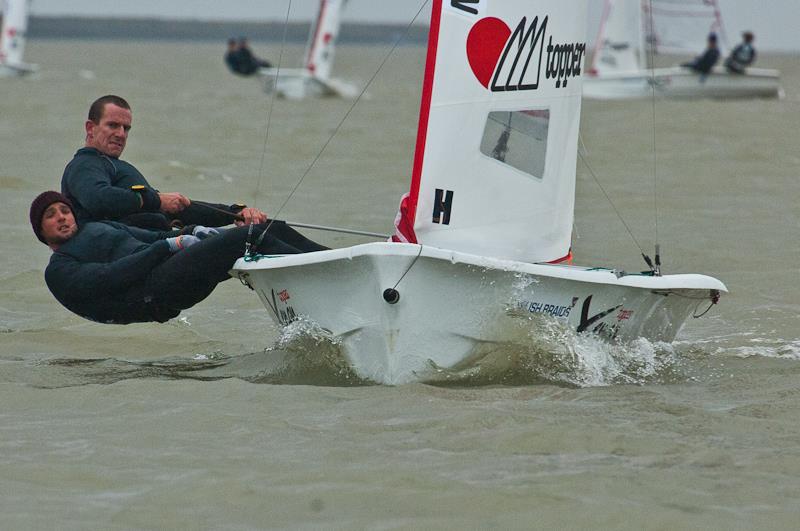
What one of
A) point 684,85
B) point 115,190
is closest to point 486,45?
point 115,190

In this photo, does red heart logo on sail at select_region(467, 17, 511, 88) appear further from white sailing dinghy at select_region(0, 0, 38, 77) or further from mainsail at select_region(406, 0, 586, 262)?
white sailing dinghy at select_region(0, 0, 38, 77)

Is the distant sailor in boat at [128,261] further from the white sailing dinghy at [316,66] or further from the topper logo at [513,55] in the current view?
the white sailing dinghy at [316,66]

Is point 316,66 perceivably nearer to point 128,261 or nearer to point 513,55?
point 513,55

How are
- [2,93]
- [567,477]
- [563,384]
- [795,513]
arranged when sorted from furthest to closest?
[2,93]
[563,384]
[567,477]
[795,513]

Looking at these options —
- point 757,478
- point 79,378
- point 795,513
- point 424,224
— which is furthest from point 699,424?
point 79,378

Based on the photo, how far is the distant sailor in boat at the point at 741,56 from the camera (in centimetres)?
2948

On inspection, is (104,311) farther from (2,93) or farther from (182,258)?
(2,93)

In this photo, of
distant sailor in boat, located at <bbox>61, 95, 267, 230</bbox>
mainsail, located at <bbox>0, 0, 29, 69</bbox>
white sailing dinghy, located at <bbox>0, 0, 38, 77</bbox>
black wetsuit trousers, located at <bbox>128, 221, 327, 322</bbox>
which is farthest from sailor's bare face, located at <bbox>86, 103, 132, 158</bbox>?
white sailing dinghy, located at <bbox>0, 0, 38, 77</bbox>

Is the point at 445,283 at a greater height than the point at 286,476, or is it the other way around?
the point at 445,283

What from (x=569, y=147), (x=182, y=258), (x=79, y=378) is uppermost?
(x=569, y=147)

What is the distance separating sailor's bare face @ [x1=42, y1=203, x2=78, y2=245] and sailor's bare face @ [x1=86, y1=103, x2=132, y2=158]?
387 mm

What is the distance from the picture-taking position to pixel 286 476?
4422mm

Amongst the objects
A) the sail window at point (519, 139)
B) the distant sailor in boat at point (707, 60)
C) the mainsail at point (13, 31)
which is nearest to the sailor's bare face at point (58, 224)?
the sail window at point (519, 139)

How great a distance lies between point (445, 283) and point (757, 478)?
56.4 inches
